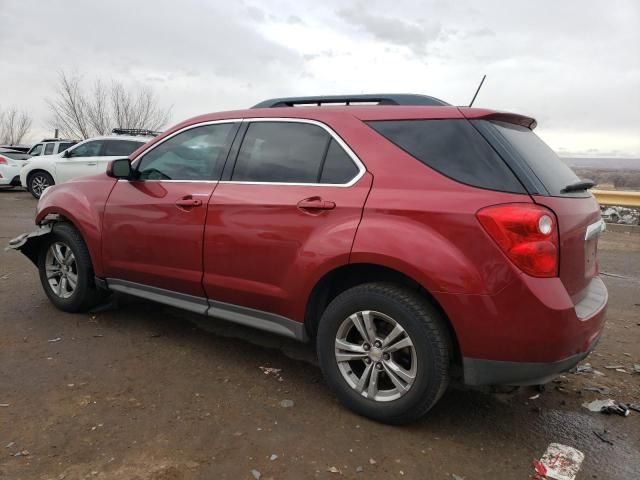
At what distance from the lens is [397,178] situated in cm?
281

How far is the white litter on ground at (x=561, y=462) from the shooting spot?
2484 millimetres

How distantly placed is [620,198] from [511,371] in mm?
10692

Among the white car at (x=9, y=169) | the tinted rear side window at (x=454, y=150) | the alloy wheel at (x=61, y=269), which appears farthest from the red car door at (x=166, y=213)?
the white car at (x=9, y=169)

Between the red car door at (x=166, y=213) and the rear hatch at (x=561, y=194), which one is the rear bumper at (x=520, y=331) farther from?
the red car door at (x=166, y=213)

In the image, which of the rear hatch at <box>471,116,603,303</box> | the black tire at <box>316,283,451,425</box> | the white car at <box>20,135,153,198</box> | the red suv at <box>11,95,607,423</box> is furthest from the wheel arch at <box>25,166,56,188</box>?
the rear hatch at <box>471,116,603,303</box>

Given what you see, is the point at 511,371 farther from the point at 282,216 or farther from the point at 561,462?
the point at 282,216

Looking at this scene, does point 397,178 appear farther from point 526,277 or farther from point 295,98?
point 295,98

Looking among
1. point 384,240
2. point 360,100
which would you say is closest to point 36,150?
point 360,100

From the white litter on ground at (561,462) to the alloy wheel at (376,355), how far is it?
0.75 m

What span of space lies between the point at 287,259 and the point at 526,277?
1.34m

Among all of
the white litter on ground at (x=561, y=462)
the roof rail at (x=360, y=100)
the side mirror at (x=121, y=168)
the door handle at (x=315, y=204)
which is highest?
the roof rail at (x=360, y=100)

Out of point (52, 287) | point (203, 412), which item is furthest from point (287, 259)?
point (52, 287)

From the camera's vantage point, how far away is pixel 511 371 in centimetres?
253

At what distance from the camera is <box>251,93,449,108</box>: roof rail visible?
3174 mm
